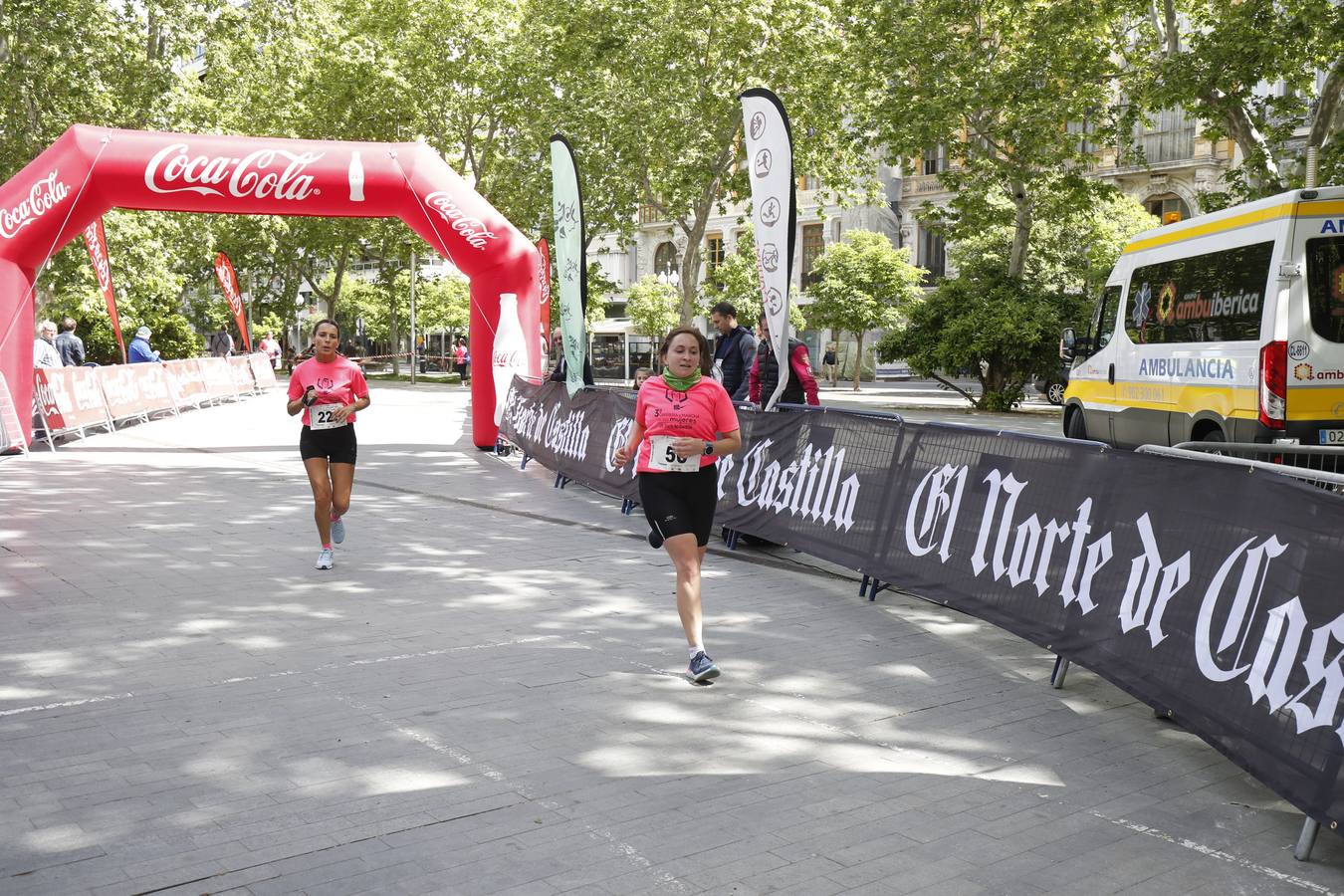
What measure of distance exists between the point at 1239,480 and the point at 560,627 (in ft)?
12.5

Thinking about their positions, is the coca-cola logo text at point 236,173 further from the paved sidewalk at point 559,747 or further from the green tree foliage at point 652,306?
the green tree foliage at point 652,306

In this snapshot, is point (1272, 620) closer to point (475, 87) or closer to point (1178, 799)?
point (1178, 799)

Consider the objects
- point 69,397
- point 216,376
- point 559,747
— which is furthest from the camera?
point 216,376

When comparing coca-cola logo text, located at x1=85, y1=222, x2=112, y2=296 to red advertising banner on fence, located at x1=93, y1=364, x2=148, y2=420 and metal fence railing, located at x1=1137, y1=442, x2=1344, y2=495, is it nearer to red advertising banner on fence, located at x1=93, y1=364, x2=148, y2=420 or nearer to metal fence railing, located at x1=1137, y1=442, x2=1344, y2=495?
red advertising banner on fence, located at x1=93, y1=364, x2=148, y2=420

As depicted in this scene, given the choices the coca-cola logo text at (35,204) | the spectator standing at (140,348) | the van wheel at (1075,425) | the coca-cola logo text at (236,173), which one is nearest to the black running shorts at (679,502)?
the van wheel at (1075,425)

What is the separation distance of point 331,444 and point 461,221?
8.70m

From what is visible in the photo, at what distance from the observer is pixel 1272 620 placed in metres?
4.43

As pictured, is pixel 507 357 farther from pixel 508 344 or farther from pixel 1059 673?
pixel 1059 673

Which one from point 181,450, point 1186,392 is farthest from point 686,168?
point 1186,392

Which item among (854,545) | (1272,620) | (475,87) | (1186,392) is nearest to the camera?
(1272,620)

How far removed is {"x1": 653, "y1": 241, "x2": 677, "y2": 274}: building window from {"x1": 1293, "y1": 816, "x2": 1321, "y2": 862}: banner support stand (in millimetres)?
62953

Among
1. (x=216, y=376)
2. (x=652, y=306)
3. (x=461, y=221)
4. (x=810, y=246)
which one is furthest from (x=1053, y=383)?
(x=810, y=246)

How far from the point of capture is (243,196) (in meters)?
16.3

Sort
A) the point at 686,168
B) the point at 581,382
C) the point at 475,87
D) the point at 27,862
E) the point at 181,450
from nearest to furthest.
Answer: the point at 27,862 → the point at 581,382 → the point at 181,450 → the point at 686,168 → the point at 475,87
